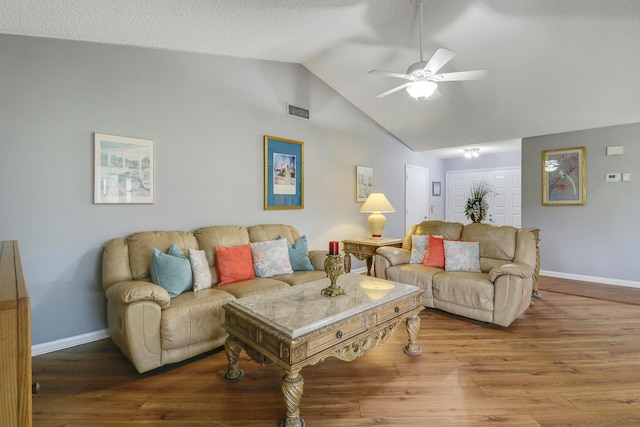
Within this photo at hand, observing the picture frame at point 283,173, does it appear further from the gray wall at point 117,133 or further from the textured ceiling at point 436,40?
the textured ceiling at point 436,40

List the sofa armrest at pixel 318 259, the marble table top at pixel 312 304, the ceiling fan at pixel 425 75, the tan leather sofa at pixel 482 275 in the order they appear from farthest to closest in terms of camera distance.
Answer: the sofa armrest at pixel 318 259 < the tan leather sofa at pixel 482 275 < the ceiling fan at pixel 425 75 < the marble table top at pixel 312 304

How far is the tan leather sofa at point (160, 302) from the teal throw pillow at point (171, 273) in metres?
0.09

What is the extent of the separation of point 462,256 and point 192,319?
275 cm

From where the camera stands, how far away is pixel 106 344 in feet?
8.48

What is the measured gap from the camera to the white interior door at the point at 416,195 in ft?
19.8

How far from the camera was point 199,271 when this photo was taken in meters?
2.66

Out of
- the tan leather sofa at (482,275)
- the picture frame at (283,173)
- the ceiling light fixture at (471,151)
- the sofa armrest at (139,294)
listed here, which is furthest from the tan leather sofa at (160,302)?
the ceiling light fixture at (471,151)

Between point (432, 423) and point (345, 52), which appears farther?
point (345, 52)

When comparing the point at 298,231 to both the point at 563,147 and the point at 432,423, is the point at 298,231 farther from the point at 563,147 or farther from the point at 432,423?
the point at 563,147

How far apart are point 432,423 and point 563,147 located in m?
4.92

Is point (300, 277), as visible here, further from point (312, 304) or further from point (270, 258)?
point (312, 304)

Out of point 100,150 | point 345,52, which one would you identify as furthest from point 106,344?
point 345,52

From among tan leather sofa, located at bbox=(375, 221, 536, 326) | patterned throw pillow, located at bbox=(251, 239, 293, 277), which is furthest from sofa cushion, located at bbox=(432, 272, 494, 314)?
patterned throw pillow, located at bbox=(251, 239, 293, 277)

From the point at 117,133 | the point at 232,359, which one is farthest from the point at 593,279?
the point at 117,133
